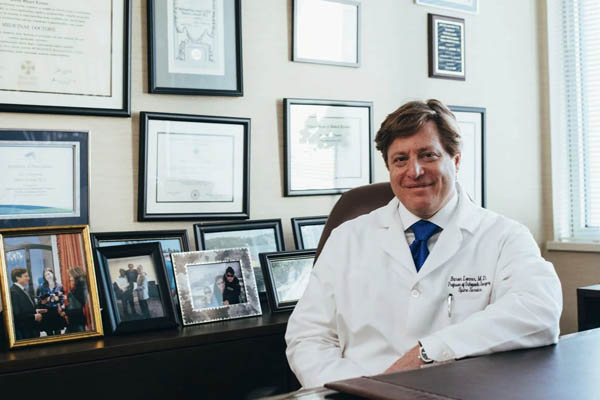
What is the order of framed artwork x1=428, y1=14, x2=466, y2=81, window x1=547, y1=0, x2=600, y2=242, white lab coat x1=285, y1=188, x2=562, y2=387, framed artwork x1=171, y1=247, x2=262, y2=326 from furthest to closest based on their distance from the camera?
window x1=547, y1=0, x2=600, y2=242 → framed artwork x1=428, y1=14, x2=466, y2=81 → framed artwork x1=171, y1=247, x2=262, y2=326 → white lab coat x1=285, y1=188, x2=562, y2=387

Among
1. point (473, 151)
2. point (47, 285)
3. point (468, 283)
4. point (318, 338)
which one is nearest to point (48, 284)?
point (47, 285)

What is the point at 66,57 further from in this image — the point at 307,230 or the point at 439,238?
the point at 439,238

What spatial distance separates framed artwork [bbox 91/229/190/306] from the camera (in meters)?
2.13

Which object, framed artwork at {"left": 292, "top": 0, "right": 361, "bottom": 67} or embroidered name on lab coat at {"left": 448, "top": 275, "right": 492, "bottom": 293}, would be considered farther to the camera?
framed artwork at {"left": 292, "top": 0, "right": 361, "bottom": 67}

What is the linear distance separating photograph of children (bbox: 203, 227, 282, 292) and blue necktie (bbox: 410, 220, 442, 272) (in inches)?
29.4

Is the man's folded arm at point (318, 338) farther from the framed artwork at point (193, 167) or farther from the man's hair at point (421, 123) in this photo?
the framed artwork at point (193, 167)

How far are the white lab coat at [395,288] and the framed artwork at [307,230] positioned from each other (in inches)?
25.7

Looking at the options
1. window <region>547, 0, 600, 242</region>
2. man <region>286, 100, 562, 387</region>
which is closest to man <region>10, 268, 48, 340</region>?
man <region>286, 100, 562, 387</region>

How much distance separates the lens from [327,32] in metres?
2.69

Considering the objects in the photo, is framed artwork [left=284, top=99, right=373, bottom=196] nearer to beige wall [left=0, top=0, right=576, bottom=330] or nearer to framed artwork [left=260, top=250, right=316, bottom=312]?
beige wall [left=0, top=0, right=576, bottom=330]

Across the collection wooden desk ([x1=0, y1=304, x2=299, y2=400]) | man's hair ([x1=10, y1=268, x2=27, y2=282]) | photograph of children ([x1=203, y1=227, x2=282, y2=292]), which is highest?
photograph of children ([x1=203, y1=227, x2=282, y2=292])

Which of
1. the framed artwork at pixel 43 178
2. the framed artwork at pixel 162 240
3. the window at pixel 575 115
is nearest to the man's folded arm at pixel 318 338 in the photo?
the framed artwork at pixel 162 240

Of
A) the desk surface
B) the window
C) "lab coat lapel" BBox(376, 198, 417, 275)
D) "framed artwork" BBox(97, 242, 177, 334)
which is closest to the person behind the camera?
the desk surface

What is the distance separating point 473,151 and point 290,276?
4.31 feet
